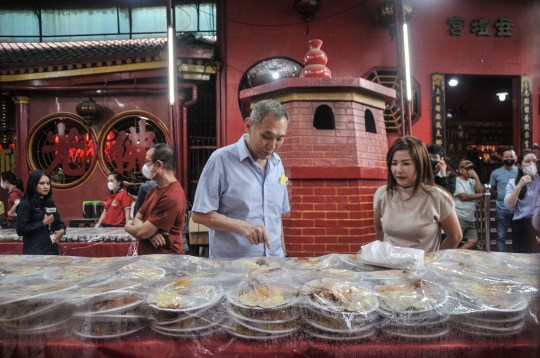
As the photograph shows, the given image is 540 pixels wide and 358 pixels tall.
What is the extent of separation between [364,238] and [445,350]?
315 centimetres

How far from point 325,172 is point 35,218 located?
299 cm

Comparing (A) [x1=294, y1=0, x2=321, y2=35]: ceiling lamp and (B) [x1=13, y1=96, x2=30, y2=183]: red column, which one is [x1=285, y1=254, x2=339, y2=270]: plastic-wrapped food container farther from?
(B) [x1=13, y1=96, x2=30, y2=183]: red column

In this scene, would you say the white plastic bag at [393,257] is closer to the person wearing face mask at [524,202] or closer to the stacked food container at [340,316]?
the stacked food container at [340,316]

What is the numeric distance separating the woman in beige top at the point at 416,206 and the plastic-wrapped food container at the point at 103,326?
1527 mm

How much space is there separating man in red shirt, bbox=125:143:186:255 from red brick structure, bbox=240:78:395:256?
1.59 metres

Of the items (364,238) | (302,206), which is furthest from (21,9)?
(364,238)

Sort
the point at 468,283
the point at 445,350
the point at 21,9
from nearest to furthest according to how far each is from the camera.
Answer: the point at 445,350, the point at 468,283, the point at 21,9

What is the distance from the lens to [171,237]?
2906 millimetres

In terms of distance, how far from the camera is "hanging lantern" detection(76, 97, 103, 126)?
25.7 ft

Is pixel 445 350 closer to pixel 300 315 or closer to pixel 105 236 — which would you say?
Result: pixel 300 315

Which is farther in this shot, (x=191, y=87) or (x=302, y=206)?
(x=191, y=87)

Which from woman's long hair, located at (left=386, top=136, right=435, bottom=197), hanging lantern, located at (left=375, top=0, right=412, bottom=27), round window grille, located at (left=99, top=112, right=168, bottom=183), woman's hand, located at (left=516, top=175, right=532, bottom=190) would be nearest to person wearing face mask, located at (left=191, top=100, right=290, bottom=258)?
woman's long hair, located at (left=386, top=136, right=435, bottom=197)

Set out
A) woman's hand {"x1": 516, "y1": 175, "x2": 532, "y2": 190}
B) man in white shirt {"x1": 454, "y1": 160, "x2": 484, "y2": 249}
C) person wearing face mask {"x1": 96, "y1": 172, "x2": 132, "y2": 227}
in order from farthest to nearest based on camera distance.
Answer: person wearing face mask {"x1": 96, "y1": 172, "x2": 132, "y2": 227} → man in white shirt {"x1": 454, "y1": 160, "x2": 484, "y2": 249} → woman's hand {"x1": 516, "y1": 175, "x2": 532, "y2": 190}

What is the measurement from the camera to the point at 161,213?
9.23 feet
